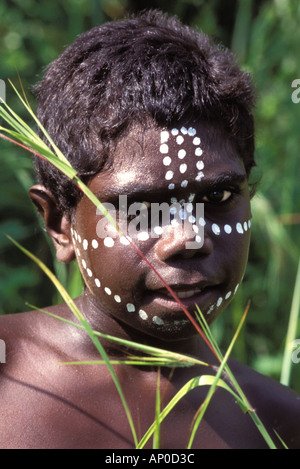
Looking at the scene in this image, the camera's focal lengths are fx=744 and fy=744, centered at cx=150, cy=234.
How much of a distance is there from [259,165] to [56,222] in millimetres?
1379

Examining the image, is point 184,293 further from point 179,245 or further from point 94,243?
point 94,243

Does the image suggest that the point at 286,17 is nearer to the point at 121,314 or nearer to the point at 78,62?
the point at 78,62

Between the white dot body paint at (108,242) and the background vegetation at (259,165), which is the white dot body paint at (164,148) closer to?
the white dot body paint at (108,242)

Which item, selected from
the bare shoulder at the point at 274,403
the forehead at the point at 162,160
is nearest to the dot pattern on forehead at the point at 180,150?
the forehead at the point at 162,160

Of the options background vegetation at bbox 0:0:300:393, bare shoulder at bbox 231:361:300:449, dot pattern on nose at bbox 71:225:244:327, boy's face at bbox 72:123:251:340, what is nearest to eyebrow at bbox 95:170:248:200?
boy's face at bbox 72:123:251:340

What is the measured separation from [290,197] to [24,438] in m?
1.72

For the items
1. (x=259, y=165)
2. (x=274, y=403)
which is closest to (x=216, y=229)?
(x=274, y=403)

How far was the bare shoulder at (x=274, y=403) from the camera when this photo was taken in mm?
1673

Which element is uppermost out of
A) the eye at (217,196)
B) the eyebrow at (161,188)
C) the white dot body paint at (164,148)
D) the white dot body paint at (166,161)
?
the white dot body paint at (164,148)

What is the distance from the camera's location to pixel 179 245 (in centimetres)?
139

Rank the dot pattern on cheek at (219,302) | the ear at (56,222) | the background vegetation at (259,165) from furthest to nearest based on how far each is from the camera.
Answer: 1. the background vegetation at (259,165)
2. the ear at (56,222)
3. the dot pattern on cheek at (219,302)

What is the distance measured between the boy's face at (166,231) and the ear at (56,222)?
0.42ft

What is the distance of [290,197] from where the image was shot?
2.88 meters

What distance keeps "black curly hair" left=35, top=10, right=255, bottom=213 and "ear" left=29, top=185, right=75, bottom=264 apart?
22 millimetres
